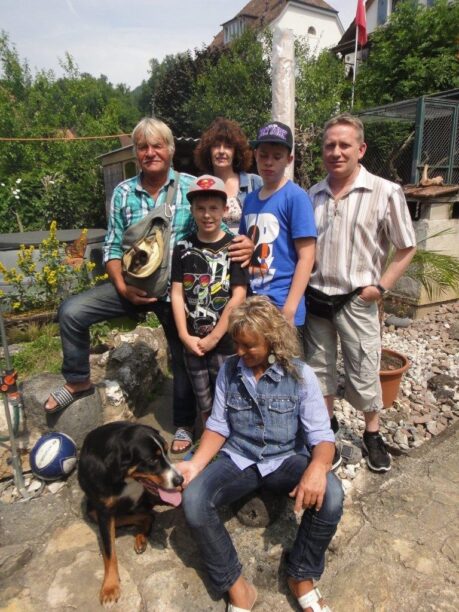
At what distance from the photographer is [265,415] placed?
84.8 inches

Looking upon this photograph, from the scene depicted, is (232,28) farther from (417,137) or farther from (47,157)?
(417,137)

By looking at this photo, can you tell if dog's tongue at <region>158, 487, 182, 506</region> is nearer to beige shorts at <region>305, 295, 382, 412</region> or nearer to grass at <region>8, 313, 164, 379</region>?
beige shorts at <region>305, 295, 382, 412</region>

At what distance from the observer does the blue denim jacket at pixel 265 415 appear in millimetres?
2137

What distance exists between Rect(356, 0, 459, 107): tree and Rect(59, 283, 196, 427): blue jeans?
41.8 ft

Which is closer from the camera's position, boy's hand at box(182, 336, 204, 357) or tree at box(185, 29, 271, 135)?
boy's hand at box(182, 336, 204, 357)

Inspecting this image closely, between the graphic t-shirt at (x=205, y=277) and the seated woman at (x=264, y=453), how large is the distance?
1.52ft

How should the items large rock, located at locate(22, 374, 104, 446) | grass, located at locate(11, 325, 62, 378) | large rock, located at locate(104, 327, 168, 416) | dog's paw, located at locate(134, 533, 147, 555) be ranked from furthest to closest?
grass, located at locate(11, 325, 62, 378)
large rock, located at locate(104, 327, 168, 416)
large rock, located at locate(22, 374, 104, 446)
dog's paw, located at locate(134, 533, 147, 555)

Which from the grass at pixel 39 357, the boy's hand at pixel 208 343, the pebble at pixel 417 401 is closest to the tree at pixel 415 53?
the pebble at pixel 417 401

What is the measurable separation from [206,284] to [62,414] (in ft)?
4.80

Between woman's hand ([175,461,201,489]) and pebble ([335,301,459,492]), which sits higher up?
woman's hand ([175,461,201,489])

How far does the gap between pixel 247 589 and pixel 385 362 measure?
8.11ft

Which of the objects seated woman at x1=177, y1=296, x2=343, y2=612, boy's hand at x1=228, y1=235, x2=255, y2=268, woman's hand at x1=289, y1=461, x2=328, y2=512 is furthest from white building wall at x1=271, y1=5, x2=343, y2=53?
woman's hand at x1=289, y1=461, x2=328, y2=512

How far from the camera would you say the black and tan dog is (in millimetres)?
2070

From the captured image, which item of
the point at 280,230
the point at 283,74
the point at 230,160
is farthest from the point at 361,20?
the point at 280,230
